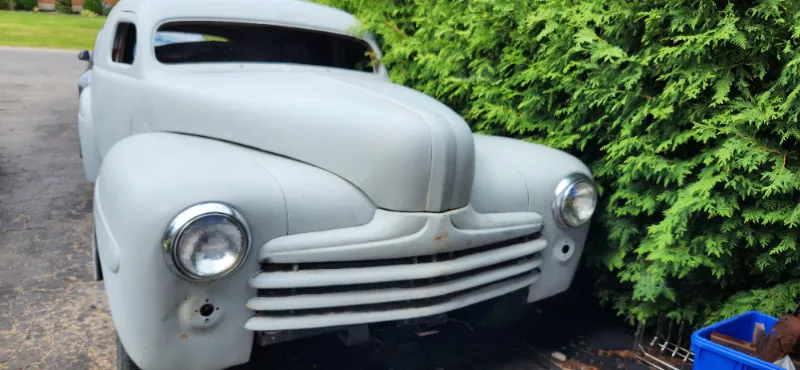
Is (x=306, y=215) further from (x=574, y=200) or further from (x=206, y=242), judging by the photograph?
(x=574, y=200)

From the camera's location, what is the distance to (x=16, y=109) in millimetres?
8852

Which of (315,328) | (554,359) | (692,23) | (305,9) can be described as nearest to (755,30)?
(692,23)

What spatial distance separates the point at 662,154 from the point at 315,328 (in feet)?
6.11

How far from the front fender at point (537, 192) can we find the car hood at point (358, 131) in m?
0.23

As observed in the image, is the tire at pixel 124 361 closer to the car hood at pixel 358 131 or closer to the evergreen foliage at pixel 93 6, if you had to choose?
the car hood at pixel 358 131

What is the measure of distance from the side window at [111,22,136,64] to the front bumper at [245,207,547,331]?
1.97 meters

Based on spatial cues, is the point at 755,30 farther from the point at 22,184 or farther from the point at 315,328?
the point at 22,184

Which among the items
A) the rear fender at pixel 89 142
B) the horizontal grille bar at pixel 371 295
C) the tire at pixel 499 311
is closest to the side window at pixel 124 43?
the rear fender at pixel 89 142

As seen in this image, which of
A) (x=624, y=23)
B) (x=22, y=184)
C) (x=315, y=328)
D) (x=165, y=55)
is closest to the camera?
(x=315, y=328)

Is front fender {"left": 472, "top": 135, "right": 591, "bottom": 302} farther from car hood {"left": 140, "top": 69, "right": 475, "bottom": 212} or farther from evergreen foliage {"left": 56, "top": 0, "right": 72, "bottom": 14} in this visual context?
evergreen foliage {"left": 56, "top": 0, "right": 72, "bottom": 14}

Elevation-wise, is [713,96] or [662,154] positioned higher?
[713,96]

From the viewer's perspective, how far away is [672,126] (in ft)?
9.32

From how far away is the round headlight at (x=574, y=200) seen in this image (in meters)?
2.67

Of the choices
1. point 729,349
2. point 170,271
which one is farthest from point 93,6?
point 729,349
